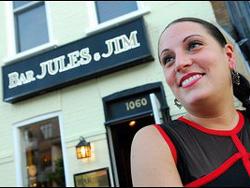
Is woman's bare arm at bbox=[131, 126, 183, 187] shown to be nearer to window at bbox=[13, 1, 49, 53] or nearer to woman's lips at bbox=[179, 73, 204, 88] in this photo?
woman's lips at bbox=[179, 73, 204, 88]

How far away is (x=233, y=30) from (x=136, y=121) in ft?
4.49

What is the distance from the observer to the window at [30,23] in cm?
354

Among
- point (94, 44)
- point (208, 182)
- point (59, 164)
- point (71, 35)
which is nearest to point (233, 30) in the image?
point (94, 44)

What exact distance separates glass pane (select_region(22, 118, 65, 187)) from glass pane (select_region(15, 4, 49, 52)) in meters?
1.05

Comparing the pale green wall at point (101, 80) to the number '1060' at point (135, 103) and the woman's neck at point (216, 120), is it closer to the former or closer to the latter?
the number '1060' at point (135, 103)

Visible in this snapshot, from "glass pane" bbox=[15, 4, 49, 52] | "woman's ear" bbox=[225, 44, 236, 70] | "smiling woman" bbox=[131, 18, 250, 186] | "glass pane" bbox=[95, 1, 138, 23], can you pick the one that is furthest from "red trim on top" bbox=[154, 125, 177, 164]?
"glass pane" bbox=[95, 1, 138, 23]

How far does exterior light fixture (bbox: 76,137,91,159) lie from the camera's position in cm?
350

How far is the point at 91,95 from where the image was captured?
3.79m

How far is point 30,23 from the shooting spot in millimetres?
4258

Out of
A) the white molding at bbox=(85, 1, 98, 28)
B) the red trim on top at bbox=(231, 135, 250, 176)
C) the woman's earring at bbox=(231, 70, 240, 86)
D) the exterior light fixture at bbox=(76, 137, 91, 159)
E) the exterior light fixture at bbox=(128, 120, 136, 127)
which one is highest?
the white molding at bbox=(85, 1, 98, 28)

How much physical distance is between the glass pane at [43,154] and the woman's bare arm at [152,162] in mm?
660

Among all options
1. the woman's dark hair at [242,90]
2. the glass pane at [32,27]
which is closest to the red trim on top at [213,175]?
the woman's dark hair at [242,90]

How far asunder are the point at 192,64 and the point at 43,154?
6.65 feet

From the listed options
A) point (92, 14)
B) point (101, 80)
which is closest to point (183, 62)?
point (101, 80)
